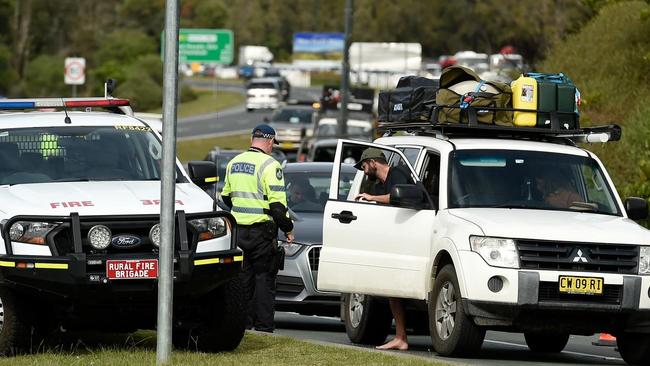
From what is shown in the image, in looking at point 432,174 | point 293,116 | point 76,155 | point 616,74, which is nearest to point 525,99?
point 432,174

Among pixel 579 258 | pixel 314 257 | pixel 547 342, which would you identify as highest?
pixel 579 258

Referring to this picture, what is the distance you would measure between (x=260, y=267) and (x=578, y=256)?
3009 mm

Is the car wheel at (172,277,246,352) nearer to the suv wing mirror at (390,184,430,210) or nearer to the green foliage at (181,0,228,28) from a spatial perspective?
the suv wing mirror at (390,184,430,210)

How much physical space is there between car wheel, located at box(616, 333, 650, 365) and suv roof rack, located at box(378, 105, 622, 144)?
5.29 feet

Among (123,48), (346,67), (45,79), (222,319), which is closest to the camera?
(222,319)

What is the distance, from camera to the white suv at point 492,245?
463 inches

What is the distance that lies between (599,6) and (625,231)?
22.3m

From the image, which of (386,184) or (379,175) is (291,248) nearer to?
(379,175)

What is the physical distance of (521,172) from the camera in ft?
42.8

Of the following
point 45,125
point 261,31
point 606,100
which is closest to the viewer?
point 45,125

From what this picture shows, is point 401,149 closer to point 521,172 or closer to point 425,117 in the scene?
point 425,117

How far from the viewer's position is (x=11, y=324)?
450 inches

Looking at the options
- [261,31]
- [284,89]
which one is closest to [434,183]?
[284,89]

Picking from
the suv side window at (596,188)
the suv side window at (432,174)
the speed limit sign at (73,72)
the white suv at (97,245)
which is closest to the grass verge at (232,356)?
the white suv at (97,245)
